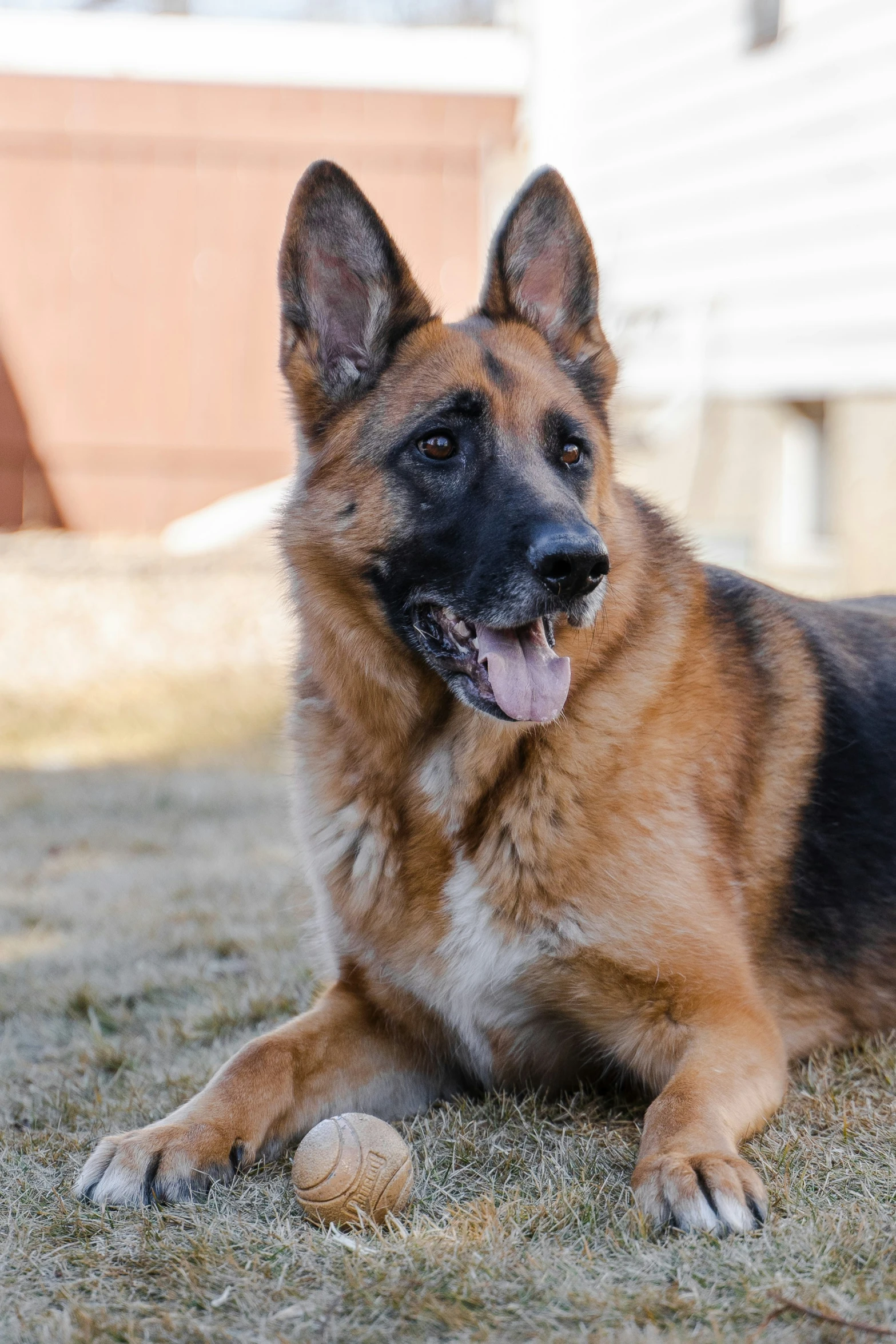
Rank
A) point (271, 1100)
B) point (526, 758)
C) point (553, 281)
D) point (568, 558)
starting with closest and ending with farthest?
point (568, 558), point (271, 1100), point (526, 758), point (553, 281)

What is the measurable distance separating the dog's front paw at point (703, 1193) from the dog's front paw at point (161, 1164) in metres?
0.75

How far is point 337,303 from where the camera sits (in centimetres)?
293

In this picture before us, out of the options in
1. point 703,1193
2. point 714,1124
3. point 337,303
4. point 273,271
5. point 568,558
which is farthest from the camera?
point 273,271

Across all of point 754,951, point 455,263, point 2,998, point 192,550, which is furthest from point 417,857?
point 455,263

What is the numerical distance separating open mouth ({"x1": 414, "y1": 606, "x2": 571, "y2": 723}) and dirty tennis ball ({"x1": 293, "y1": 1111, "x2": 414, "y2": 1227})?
80 cm

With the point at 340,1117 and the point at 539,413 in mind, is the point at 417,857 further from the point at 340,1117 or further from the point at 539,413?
the point at 539,413

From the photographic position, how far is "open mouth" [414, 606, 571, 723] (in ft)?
8.43

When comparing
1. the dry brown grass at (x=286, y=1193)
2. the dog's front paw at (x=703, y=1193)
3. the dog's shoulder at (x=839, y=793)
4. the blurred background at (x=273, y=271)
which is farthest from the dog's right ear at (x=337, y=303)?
the blurred background at (x=273, y=271)

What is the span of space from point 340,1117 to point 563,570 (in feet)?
3.44

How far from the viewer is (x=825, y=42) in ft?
25.5

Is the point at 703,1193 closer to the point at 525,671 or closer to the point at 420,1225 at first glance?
the point at 420,1225

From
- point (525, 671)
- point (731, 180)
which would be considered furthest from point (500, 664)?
point (731, 180)

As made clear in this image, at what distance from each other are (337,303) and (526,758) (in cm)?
108

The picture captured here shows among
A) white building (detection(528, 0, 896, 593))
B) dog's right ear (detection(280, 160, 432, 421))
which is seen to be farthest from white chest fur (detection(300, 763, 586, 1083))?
white building (detection(528, 0, 896, 593))
